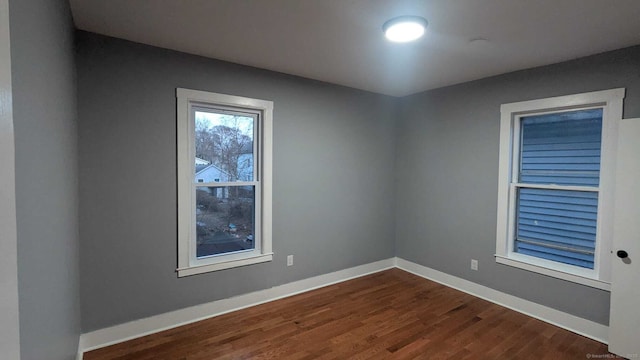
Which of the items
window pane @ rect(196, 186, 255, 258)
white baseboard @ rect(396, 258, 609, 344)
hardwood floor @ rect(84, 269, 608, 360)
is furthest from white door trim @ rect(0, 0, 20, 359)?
white baseboard @ rect(396, 258, 609, 344)

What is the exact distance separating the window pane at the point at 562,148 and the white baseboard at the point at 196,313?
94.3 inches

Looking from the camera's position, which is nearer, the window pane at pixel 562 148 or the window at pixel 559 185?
the window at pixel 559 185

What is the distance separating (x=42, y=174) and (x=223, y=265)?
2106 mm

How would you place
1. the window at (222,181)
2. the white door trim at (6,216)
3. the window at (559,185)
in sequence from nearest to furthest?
the white door trim at (6,216) → the window at (559,185) → the window at (222,181)

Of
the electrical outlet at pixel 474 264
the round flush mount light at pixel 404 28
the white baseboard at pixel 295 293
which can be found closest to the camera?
the round flush mount light at pixel 404 28

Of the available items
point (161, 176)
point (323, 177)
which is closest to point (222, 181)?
point (161, 176)

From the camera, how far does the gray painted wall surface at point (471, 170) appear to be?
2760mm

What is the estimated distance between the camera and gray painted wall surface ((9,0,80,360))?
88 cm

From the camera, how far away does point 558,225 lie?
3121mm

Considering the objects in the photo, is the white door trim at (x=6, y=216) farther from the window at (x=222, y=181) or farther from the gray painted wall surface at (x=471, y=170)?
the gray painted wall surface at (x=471, y=170)

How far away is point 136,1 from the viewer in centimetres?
196

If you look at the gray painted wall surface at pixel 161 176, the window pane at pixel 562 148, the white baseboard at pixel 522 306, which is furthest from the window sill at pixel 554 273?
the gray painted wall surface at pixel 161 176

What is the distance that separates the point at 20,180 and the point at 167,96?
2073 millimetres

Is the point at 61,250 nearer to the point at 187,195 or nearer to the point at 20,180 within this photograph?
the point at 20,180
